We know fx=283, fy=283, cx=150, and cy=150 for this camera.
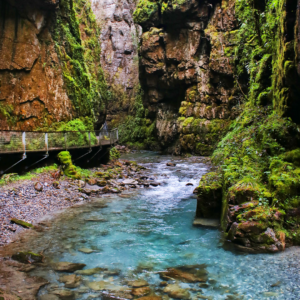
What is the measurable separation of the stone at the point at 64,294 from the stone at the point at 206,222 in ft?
15.3

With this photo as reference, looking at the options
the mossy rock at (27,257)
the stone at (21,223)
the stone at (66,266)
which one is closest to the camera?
the stone at (66,266)

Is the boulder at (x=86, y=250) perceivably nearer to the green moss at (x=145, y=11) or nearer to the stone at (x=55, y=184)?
the stone at (x=55, y=184)

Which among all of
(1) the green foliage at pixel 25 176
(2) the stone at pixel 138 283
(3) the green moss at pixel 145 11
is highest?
(3) the green moss at pixel 145 11

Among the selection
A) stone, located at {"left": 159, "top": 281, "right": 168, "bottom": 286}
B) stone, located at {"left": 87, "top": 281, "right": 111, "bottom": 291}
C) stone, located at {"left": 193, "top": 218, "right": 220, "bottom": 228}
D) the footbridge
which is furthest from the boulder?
the footbridge

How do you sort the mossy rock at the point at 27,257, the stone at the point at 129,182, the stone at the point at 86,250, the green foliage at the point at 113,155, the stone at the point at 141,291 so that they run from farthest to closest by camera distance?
the green foliage at the point at 113,155 < the stone at the point at 129,182 < the stone at the point at 86,250 < the mossy rock at the point at 27,257 < the stone at the point at 141,291

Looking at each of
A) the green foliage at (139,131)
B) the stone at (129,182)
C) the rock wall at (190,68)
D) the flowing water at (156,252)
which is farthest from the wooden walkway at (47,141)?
the green foliage at (139,131)

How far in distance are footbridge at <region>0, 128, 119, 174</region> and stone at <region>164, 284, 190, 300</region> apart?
9.22 meters

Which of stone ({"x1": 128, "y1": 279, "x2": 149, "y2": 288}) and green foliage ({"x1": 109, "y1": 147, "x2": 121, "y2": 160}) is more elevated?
stone ({"x1": 128, "y1": 279, "x2": 149, "y2": 288})

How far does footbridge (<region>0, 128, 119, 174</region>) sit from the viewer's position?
465 inches

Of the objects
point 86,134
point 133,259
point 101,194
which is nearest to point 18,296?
point 133,259

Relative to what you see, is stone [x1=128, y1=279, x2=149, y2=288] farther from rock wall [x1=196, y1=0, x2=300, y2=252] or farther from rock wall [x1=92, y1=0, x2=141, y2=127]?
rock wall [x1=92, y1=0, x2=141, y2=127]

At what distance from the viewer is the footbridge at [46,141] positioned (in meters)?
11.8

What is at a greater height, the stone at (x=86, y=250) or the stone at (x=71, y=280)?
the stone at (x=71, y=280)

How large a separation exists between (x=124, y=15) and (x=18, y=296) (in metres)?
65.0
